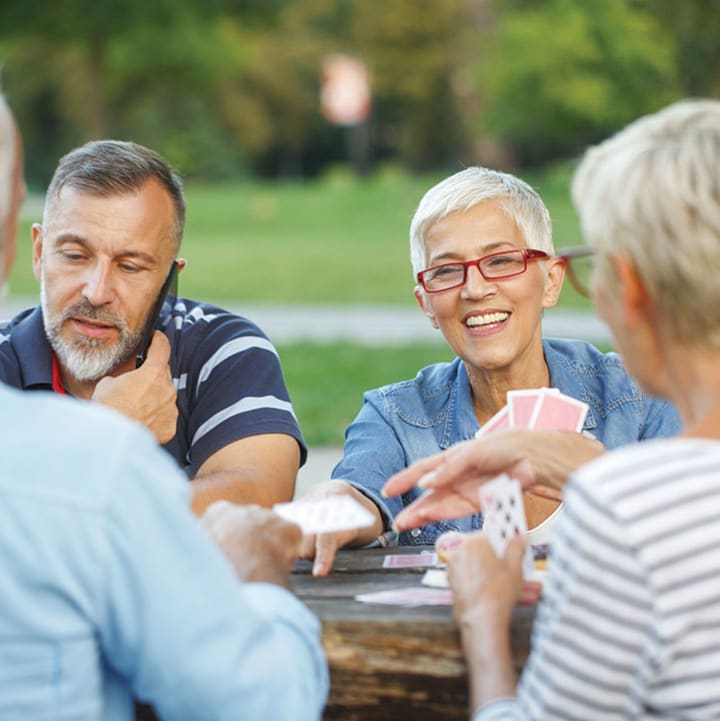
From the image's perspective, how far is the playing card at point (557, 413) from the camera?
2363 millimetres

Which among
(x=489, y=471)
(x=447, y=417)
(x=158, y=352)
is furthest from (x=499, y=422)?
(x=158, y=352)

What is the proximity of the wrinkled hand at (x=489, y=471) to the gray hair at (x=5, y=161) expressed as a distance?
0.87 meters

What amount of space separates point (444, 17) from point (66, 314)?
57.0 m

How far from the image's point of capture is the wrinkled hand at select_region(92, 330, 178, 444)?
2.84 m

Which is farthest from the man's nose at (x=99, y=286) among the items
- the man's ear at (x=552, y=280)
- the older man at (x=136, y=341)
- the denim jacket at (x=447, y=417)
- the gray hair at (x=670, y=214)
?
the gray hair at (x=670, y=214)

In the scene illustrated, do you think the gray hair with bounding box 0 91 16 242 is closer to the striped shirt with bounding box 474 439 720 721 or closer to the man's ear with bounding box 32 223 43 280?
the striped shirt with bounding box 474 439 720 721

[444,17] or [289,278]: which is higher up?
[444,17]

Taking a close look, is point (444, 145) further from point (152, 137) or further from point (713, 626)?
point (713, 626)

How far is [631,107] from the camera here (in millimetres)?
33625

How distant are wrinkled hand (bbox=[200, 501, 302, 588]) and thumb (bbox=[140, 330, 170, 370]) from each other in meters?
1.02

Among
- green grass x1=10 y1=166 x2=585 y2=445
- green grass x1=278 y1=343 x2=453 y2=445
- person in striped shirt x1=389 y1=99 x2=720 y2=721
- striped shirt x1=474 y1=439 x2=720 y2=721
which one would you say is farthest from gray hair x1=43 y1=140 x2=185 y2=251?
green grass x1=278 y1=343 x2=453 y2=445

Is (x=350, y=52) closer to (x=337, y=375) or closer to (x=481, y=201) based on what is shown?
(x=337, y=375)

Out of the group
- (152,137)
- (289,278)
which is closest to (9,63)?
(152,137)

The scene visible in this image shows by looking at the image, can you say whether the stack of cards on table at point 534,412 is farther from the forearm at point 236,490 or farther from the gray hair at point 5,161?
the gray hair at point 5,161
